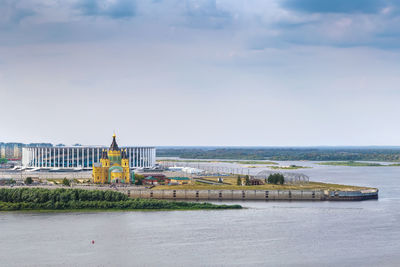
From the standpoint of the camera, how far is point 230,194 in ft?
212

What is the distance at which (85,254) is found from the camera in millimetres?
35844

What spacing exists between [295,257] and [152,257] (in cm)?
822

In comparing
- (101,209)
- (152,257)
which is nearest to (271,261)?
(152,257)

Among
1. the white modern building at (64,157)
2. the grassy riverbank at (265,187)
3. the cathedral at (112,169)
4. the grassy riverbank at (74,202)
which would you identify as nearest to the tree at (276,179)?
the grassy riverbank at (265,187)

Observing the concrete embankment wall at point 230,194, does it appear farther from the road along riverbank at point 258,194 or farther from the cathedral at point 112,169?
the cathedral at point 112,169

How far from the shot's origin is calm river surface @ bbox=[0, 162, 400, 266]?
113 feet

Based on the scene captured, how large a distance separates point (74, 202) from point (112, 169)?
20666mm

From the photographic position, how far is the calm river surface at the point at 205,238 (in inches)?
1355

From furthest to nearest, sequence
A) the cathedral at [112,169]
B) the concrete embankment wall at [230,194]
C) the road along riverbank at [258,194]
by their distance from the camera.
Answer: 1. the cathedral at [112,169]
2. the concrete embankment wall at [230,194]
3. the road along riverbank at [258,194]

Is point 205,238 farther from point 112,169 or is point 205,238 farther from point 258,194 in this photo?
point 112,169

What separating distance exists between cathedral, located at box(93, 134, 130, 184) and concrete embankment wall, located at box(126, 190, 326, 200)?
329 inches

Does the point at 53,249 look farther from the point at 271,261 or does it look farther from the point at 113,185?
the point at 113,185

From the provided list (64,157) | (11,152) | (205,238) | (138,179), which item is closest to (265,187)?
(138,179)

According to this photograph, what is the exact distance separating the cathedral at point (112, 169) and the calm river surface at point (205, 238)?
73.8ft
